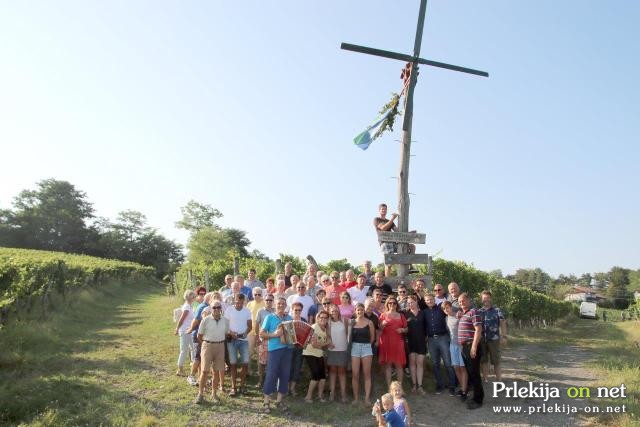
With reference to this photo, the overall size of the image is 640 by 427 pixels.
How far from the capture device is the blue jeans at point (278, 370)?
7.49 meters

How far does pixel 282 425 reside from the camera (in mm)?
6766

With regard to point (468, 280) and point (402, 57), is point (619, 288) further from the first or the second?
point (402, 57)

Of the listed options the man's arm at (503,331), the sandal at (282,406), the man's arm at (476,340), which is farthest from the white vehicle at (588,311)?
the sandal at (282,406)

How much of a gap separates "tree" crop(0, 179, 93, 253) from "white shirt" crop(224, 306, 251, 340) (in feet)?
210

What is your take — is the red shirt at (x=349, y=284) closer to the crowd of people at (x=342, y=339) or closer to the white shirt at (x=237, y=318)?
the crowd of people at (x=342, y=339)

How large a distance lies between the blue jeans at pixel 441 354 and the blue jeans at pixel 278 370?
109 inches

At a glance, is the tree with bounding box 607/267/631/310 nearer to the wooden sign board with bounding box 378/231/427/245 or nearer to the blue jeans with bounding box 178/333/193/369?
the wooden sign board with bounding box 378/231/427/245

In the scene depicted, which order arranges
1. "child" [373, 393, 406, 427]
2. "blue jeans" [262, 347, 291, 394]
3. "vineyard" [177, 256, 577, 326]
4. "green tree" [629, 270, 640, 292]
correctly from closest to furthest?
"child" [373, 393, 406, 427] → "blue jeans" [262, 347, 291, 394] → "vineyard" [177, 256, 577, 326] → "green tree" [629, 270, 640, 292]

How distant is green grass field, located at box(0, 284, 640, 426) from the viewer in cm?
680

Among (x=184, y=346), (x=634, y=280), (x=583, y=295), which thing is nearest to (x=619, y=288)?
(x=634, y=280)

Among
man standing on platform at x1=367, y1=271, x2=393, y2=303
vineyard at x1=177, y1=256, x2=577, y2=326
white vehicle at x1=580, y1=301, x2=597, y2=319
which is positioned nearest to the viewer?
man standing on platform at x1=367, y1=271, x2=393, y2=303

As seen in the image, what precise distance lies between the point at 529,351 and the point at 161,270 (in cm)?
6585

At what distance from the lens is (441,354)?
844 cm

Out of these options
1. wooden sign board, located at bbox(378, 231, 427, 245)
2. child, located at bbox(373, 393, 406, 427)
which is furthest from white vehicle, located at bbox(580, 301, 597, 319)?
child, located at bbox(373, 393, 406, 427)
